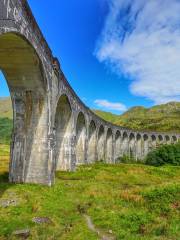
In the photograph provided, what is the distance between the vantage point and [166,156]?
167ft

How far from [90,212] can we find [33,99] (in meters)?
9.39

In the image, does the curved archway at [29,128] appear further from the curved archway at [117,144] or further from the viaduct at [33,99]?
the curved archway at [117,144]

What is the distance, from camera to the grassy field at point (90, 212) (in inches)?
407

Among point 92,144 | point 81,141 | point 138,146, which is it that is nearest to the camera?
point 81,141

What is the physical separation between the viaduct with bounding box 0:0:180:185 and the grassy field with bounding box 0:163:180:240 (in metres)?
1.86

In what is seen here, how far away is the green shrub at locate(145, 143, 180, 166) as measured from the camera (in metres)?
49.6

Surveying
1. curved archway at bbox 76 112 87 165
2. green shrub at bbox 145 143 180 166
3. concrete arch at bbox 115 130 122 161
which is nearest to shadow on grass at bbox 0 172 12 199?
curved archway at bbox 76 112 87 165

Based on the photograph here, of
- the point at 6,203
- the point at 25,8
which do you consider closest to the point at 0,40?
the point at 25,8

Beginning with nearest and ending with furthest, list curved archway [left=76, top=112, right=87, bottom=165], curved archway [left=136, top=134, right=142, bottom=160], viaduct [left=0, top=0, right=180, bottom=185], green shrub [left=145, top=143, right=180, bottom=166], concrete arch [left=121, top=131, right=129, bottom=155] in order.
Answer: viaduct [left=0, top=0, right=180, bottom=185], curved archway [left=76, top=112, right=87, bottom=165], green shrub [left=145, top=143, right=180, bottom=166], concrete arch [left=121, top=131, right=129, bottom=155], curved archway [left=136, top=134, right=142, bottom=160]

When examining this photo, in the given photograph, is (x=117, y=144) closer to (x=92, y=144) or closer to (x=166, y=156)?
(x=166, y=156)

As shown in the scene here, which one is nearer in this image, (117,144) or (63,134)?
(63,134)

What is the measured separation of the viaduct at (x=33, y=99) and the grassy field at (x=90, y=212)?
6.09ft

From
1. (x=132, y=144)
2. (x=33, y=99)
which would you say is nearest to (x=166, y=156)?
(x=132, y=144)

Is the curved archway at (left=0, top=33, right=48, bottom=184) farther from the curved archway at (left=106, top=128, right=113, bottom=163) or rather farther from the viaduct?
→ the curved archway at (left=106, top=128, right=113, bottom=163)
